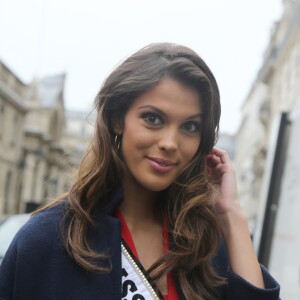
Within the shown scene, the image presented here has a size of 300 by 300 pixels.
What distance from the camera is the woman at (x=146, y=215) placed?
1.53 m

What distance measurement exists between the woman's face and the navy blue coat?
22cm

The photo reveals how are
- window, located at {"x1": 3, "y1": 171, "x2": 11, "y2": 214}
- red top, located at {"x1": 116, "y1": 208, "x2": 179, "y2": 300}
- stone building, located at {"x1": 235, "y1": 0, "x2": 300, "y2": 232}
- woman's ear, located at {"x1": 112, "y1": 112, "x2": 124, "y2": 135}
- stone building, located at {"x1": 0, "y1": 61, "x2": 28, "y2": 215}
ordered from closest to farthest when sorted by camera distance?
red top, located at {"x1": 116, "y1": 208, "x2": 179, "y2": 300} < woman's ear, located at {"x1": 112, "y1": 112, "x2": 124, "y2": 135} < stone building, located at {"x1": 235, "y1": 0, "x2": 300, "y2": 232} < stone building, located at {"x1": 0, "y1": 61, "x2": 28, "y2": 215} < window, located at {"x1": 3, "y1": 171, "x2": 11, "y2": 214}

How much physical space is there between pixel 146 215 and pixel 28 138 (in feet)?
134

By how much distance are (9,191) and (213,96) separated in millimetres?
33631

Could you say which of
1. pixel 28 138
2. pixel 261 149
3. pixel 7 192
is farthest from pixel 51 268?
pixel 28 138

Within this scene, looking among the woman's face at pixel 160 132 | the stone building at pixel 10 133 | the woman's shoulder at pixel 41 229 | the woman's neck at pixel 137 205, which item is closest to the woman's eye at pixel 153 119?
the woman's face at pixel 160 132

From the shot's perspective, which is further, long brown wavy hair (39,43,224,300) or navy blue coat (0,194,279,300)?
long brown wavy hair (39,43,224,300)

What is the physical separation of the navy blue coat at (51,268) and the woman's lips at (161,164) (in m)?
0.23

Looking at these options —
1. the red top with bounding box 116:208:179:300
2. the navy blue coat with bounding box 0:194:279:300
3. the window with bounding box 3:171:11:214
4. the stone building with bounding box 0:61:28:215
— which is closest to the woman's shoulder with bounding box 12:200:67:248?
the navy blue coat with bounding box 0:194:279:300

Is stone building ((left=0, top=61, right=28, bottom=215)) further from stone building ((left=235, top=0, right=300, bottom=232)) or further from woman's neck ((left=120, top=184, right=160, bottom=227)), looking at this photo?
woman's neck ((left=120, top=184, right=160, bottom=227))

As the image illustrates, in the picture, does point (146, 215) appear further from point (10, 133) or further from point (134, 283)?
point (10, 133)

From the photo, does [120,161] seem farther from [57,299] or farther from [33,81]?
[33,81]

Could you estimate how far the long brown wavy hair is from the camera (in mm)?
1666

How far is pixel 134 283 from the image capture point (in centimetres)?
160
